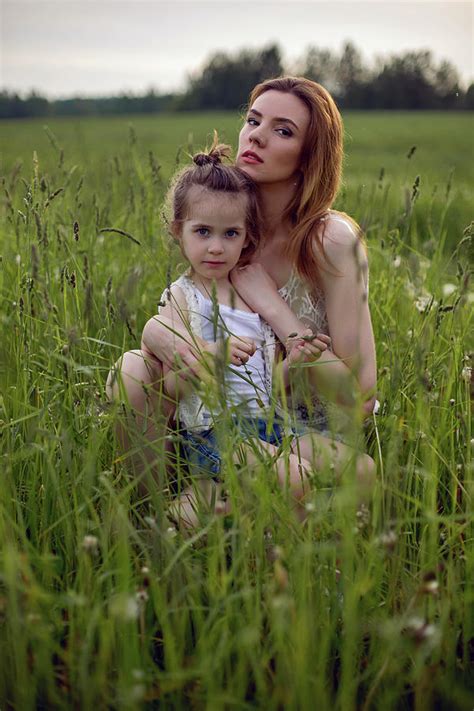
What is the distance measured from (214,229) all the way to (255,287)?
0.25 meters

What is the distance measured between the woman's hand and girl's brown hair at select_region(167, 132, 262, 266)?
0.16ft

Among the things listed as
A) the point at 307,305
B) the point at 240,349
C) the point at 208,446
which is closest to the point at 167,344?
the point at 240,349

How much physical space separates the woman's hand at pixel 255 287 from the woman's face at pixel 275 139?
313mm

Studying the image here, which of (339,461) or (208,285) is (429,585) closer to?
(339,461)

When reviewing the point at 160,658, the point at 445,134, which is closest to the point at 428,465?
the point at 160,658

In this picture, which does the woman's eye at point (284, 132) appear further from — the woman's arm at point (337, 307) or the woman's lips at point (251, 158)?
the woman's arm at point (337, 307)

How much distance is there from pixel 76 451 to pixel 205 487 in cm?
42

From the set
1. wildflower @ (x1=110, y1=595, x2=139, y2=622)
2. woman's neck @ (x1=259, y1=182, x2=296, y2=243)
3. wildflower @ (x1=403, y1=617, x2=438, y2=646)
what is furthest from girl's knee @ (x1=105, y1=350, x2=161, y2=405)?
wildflower @ (x1=403, y1=617, x2=438, y2=646)

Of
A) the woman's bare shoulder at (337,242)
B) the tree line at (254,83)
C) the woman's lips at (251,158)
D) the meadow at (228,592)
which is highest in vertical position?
the tree line at (254,83)

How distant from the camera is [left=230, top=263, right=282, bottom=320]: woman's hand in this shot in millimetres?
2592

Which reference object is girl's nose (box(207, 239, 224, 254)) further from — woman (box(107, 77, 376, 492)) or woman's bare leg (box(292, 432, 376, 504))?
woman's bare leg (box(292, 432, 376, 504))

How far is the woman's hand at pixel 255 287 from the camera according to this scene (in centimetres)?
259

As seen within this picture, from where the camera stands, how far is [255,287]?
8.57ft

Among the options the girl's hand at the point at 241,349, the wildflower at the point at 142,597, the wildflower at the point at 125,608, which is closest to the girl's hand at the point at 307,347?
the girl's hand at the point at 241,349
